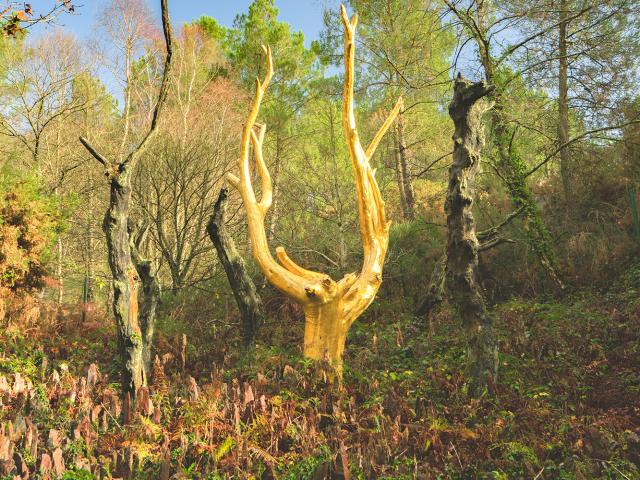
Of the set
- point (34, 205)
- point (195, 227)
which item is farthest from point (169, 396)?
point (195, 227)

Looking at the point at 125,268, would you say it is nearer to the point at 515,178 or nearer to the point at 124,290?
the point at 124,290

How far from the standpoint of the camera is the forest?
152 inches

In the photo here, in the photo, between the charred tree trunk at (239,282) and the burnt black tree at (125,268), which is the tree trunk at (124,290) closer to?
the burnt black tree at (125,268)

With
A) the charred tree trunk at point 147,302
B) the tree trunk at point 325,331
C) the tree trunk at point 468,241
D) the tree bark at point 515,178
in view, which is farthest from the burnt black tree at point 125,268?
the tree bark at point 515,178

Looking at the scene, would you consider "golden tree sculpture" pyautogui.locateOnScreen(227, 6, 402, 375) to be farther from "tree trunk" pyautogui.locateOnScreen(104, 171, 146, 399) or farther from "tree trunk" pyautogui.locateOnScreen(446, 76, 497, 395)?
"tree trunk" pyautogui.locateOnScreen(104, 171, 146, 399)

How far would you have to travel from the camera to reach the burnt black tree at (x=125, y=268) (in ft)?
16.8

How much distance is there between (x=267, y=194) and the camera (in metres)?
6.67

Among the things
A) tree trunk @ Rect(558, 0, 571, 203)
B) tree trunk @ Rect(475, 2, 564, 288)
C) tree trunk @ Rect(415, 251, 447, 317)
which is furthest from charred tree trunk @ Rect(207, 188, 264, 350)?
tree trunk @ Rect(558, 0, 571, 203)

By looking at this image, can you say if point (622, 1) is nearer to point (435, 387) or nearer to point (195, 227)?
point (435, 387)

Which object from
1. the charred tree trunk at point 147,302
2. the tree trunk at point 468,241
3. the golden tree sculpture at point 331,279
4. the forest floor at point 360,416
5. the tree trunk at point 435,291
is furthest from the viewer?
the tree trunk at point 435,291

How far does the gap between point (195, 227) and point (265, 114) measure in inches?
300

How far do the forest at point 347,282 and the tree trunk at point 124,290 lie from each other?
0.03 metres

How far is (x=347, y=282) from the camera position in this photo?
600 centimetres

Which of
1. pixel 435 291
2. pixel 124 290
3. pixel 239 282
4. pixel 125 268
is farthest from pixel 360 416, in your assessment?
pixel 435 291
